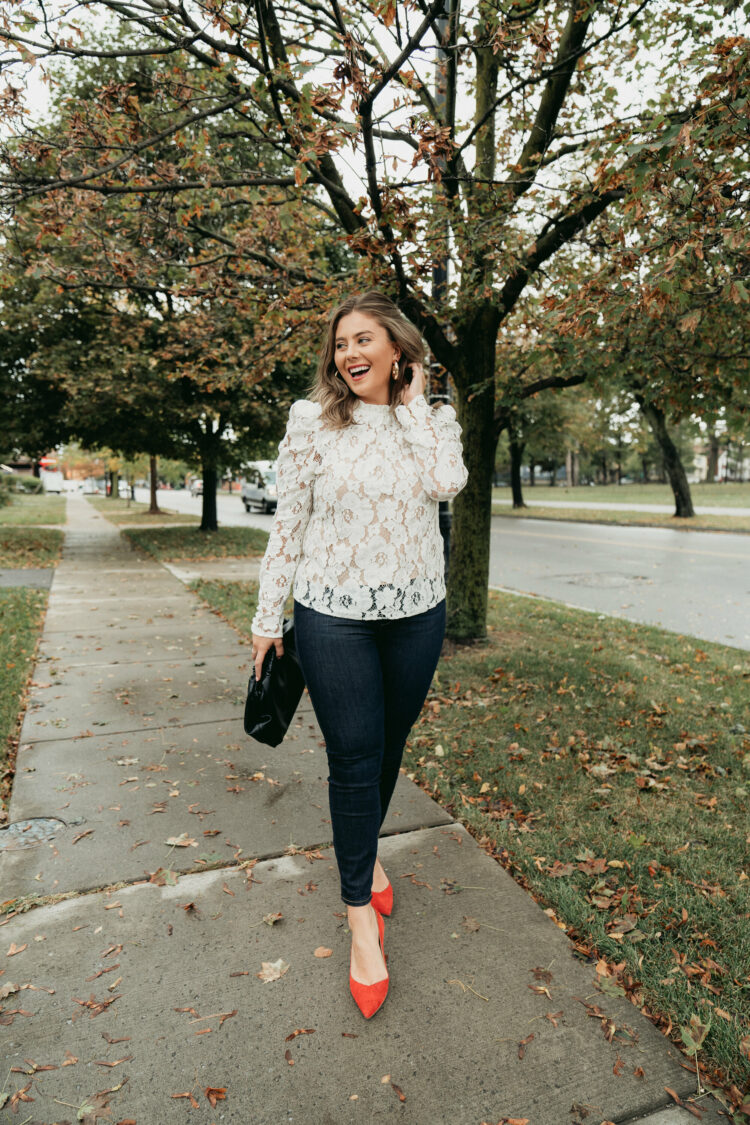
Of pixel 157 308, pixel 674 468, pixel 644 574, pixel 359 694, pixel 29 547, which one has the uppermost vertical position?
pixel 157 308

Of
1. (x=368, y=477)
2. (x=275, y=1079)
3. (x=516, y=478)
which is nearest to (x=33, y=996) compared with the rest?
(x=275, y=1079)

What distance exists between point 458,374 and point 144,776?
156 inches

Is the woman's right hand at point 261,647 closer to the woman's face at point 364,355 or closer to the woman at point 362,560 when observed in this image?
the woman at point 362,560

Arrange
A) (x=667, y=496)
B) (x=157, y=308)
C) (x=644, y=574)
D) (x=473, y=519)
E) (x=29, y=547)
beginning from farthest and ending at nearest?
(x=667, y=496) → (x=29, y=547) → (x=157, y=308) → (x=644, y=574) → (x=473, y=519)

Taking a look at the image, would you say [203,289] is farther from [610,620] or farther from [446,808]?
[610,620]

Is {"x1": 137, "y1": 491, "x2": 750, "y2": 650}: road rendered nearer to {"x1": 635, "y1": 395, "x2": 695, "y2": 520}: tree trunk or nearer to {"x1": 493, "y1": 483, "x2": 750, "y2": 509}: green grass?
{"x1": 635, "y1": 395, "x2": 695, "y2": 520}: tree trunk

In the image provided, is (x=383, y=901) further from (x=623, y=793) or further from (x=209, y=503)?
(x=209, y=503)

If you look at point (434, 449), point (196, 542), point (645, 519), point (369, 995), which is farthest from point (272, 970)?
point (645, 519)

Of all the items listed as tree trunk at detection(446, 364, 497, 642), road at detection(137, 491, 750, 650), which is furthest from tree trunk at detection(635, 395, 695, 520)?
tree trunk at detection(446, 364, 497, 642)

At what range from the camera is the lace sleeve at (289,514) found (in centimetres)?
215

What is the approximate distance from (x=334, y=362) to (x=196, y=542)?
14367 millimetres

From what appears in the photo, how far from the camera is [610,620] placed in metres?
7.83

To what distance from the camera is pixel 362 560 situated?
209cm

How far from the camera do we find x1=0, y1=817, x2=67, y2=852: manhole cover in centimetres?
299
